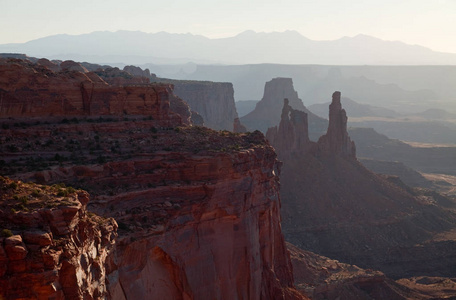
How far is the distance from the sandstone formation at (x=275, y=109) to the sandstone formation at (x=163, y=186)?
13957cm

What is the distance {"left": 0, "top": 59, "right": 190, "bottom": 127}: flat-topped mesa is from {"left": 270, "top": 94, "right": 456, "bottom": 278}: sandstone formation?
4441 centimetres

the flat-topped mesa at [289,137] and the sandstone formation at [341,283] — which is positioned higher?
the flat-topped mesa at [289,137]

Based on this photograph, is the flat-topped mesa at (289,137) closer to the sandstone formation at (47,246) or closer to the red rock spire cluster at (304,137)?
the red rock spire cluster at (304,137)

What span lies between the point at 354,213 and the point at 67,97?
60999 mm

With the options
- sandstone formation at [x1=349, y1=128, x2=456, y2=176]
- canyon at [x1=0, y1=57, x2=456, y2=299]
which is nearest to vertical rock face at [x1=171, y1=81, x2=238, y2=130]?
sandstone formation at [x1=349, y1=128, x2=456, y2=176]

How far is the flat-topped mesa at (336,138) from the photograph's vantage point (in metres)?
101

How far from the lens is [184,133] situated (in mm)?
39312

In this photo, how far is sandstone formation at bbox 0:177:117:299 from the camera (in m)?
17.1

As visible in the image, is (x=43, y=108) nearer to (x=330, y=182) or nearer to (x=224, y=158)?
(x=224, y=158)

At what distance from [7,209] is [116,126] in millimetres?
18965

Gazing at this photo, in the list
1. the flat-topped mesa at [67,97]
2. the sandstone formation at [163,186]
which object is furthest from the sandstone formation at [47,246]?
the flat-topped mesa at [67,97]

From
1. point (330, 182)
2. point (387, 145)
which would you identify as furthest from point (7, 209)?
point (387, 145)

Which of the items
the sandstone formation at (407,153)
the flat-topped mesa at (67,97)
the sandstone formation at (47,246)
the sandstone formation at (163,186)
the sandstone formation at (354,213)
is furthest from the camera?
the sandstone formation at (407,153)

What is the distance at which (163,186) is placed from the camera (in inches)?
1309
